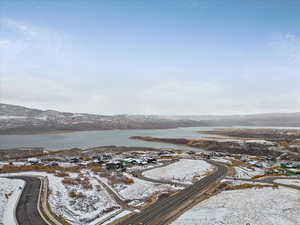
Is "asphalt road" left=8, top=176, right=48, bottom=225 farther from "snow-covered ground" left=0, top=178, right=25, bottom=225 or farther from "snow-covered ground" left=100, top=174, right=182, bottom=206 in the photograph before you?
"snow-covered ground" left=100, top=174, right=182, bottom=206

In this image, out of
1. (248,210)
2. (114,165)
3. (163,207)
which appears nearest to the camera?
(248,210)

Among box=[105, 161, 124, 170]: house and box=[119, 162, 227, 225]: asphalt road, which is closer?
box=[119, 162, 227, 225]: asphalt road

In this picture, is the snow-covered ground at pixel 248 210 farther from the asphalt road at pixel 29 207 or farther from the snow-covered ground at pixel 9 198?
the snow-covered ground at pixel 9 198

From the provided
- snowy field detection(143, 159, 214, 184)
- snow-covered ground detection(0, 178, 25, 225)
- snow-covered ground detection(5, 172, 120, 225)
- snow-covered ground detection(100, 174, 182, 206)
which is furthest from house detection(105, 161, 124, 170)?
snow-covered ground detection(0, 178, 25, 225)

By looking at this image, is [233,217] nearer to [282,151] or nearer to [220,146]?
[282,151]

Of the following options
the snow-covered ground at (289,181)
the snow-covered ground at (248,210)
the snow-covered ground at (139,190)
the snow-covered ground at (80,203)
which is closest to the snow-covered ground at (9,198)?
the snow-covered ground at (80,203)

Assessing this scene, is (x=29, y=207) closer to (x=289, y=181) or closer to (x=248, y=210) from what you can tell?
(x=248, y=210)

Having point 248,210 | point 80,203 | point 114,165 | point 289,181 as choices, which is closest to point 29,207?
point 80,203
